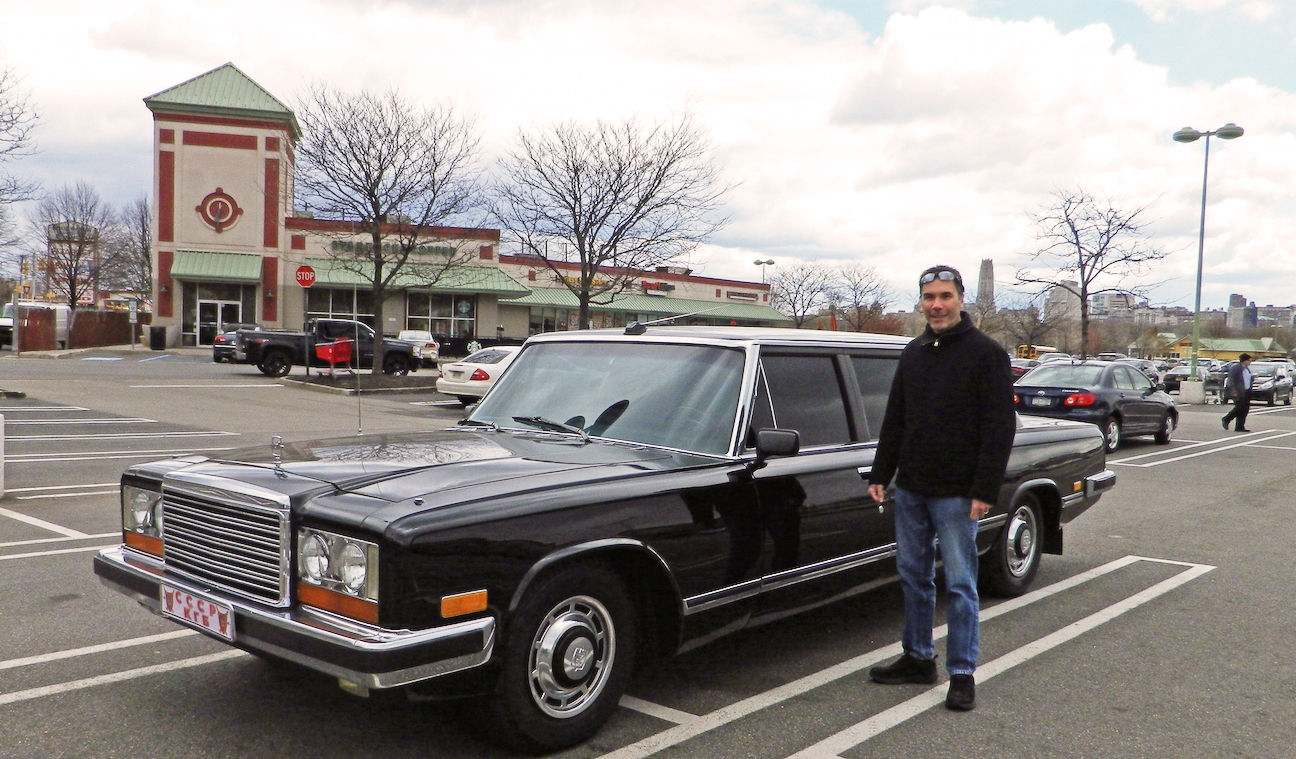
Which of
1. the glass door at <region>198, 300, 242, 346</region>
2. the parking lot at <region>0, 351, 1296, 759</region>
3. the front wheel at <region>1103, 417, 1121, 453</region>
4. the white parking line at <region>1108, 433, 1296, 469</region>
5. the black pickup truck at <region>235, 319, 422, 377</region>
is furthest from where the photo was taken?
the glass door at <region>198, 300, 242, 346</region>

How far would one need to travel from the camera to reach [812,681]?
435 cm

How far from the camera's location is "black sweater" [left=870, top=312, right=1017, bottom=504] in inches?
152

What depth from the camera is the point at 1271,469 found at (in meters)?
13.8

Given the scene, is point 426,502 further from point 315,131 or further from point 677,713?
point 315,131

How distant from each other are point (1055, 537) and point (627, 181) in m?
20.9

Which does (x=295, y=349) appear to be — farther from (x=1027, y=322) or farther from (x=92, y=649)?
(x=1027, y=322)

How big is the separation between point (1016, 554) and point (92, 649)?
5164mm

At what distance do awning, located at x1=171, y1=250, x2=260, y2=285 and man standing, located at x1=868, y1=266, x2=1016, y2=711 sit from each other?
43.0 m

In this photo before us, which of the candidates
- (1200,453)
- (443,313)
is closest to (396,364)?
(443,313)

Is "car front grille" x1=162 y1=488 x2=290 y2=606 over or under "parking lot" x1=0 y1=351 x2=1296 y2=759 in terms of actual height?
over

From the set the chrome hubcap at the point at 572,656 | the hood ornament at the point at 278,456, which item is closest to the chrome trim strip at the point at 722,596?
the chrome hubcap at the point at 572,656

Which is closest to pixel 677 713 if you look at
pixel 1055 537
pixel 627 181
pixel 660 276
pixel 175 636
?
pixel 175 636

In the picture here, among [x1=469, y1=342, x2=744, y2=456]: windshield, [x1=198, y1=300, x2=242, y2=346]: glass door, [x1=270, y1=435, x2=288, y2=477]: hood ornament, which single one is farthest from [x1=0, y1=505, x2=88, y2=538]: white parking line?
[x1=198, y1=300, x2=242, y2=346]: glass door

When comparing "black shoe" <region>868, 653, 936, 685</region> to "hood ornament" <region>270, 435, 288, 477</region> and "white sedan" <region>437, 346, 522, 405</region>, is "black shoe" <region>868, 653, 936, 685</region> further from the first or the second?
"white sedan" <region>437, 346, 522, 405</region>
